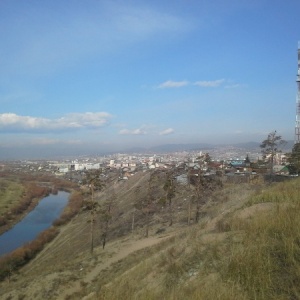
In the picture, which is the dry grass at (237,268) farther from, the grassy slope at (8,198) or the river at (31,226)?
the grassy slope at (8,198)

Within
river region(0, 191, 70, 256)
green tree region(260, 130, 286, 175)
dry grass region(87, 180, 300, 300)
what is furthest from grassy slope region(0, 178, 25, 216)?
dry grass region(87, 180, 300, 300)

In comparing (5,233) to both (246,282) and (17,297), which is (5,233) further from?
(246,282)

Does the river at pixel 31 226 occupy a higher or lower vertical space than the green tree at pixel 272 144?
lower

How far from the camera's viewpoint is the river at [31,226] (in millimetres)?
45562

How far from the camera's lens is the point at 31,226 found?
55.9 metres

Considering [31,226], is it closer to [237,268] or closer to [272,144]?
[272,144]

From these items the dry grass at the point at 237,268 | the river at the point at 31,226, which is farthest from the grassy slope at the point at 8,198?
the dry grass at the point at 237,268

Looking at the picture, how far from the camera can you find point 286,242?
489 centimetres

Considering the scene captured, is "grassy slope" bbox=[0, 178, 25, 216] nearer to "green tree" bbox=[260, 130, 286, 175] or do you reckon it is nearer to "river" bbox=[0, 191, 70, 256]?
"river" bbox=[0, 191, 70, 256]

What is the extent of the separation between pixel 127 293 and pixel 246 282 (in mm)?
1652

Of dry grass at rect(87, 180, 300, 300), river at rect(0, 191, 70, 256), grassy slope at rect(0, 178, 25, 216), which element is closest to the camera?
dry grass at rect(87, 180, 300, 300)

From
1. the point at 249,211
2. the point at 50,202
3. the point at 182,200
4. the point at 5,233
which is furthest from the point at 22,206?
the point at 249,211

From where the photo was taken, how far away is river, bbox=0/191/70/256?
45.6m

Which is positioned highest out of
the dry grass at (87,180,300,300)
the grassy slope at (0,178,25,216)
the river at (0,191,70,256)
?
the dry grass at (87,180,300,300)
